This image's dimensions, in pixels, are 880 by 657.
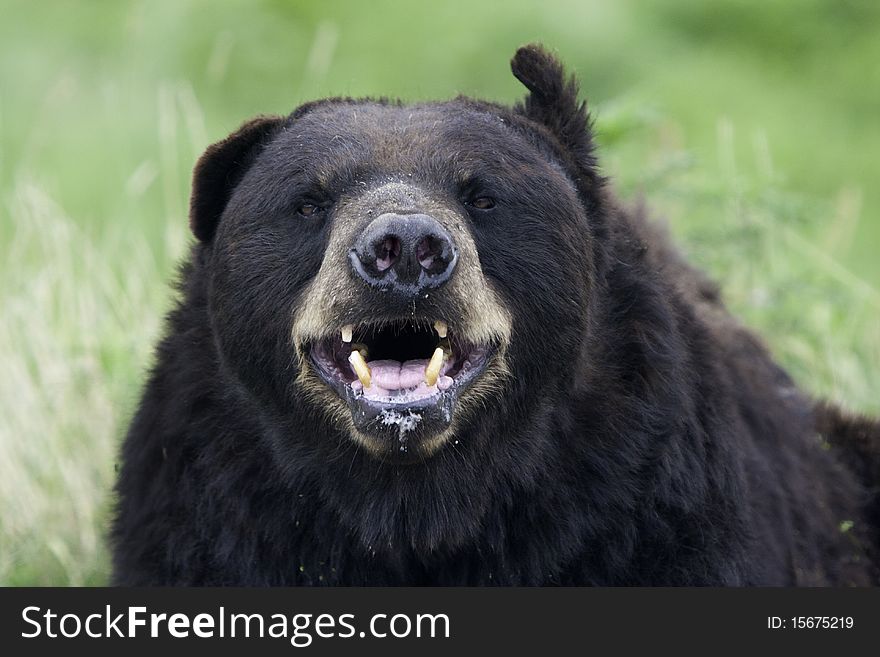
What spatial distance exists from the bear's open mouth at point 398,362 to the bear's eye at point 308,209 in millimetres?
409

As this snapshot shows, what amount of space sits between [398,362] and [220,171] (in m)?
0.92

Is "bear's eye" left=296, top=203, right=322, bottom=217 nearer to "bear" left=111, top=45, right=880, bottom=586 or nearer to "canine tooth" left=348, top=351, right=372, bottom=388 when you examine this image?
"bear" left=111, top=45, right=880, bottom=586

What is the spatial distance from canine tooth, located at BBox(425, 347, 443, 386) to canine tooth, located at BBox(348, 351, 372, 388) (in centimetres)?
16

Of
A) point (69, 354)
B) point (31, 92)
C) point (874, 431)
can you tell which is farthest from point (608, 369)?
A: point (31, 92)

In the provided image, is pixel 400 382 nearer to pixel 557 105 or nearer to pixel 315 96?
pixel 557 105

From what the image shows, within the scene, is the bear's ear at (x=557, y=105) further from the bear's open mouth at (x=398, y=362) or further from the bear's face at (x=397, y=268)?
the bear's open mouth at (x=398, y=362)

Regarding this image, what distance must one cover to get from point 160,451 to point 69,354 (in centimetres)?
201

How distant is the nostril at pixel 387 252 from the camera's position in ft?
12.2

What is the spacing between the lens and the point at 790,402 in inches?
213

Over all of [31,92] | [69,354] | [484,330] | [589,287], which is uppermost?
[31,92]

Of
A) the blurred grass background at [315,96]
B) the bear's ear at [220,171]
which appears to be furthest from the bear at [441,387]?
the blurred grass background at [315,96]

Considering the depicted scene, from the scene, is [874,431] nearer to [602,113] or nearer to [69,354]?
[602,113]

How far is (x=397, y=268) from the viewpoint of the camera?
3734 millimetres

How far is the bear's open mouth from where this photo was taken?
12.5 ft
